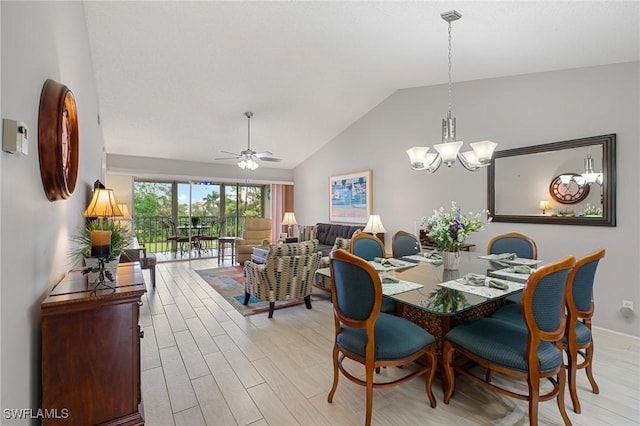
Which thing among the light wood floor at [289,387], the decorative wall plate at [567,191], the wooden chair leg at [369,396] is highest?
the decorative wall plate at [567,191]

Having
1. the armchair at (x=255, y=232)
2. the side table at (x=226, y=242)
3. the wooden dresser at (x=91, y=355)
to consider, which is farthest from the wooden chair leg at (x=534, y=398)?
the side table at (x=226, y=242)

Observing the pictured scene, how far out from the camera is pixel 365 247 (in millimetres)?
3127

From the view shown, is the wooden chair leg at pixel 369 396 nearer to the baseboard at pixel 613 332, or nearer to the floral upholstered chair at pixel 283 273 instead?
the floral upholstered chair at pixel 283 273

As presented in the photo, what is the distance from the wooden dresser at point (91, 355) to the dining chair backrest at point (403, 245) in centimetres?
263

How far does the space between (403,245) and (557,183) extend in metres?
1.93

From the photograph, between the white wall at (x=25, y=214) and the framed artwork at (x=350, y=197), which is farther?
the framed artwork at (x=350, y=197)

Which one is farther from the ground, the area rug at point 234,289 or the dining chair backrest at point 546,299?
the dining chair backrest at point 546,299

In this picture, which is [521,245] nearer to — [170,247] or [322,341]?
[322,341]

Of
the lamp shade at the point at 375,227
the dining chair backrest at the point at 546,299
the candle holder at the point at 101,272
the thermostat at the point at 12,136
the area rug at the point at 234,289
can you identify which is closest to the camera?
the thermostat at the point at 12,136

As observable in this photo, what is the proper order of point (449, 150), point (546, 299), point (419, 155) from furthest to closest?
1. point (419, 155)
2. point (449, 150)
3. point (546, 299)

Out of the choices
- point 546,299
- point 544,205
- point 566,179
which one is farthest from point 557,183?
point 546,299

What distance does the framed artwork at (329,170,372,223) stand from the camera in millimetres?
5891

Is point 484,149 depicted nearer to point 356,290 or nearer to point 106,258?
point 356,290

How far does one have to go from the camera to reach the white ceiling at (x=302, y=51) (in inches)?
105
